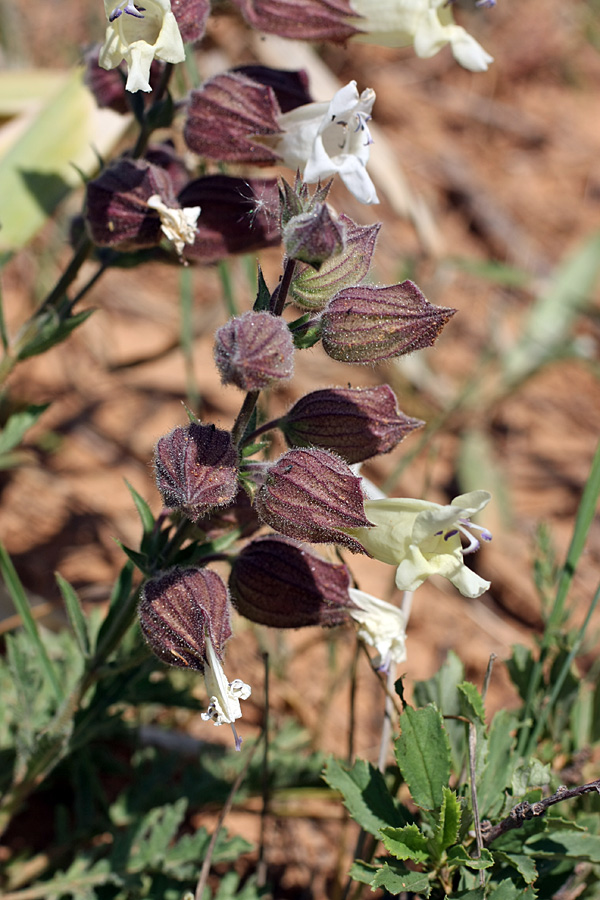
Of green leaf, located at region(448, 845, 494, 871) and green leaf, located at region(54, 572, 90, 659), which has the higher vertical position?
green leaf, located at region(54, 572, 90, 659)

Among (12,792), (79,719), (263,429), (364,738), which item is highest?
(263,429)

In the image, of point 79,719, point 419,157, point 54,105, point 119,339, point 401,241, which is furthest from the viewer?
point 419,157

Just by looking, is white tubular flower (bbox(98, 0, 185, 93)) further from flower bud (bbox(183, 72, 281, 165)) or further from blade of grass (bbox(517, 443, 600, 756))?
blade of grass (bbox(517, 443, 600, 756))

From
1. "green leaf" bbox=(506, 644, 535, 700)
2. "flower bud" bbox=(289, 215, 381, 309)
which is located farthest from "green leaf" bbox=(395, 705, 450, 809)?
"flower bud" bbox=(289, 215, 381, 309)

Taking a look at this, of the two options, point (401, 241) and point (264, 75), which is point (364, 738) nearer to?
point (264, 75)

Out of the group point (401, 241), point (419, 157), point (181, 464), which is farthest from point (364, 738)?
point (419, 157)

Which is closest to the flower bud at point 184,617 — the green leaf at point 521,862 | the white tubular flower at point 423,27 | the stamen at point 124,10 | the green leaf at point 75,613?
the green leaf at point 75,613
